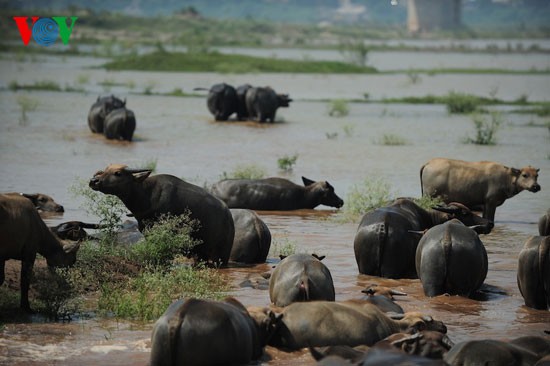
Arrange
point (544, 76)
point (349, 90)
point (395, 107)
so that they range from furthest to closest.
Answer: point (544, 76) → point (349, 90) → point (395, 107)

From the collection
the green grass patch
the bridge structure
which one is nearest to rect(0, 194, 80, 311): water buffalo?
the green grass patch

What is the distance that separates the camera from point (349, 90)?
1903 inches

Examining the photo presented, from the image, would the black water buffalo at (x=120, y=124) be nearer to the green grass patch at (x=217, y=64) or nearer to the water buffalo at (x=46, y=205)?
the water buffalo at (x=46, y=205)

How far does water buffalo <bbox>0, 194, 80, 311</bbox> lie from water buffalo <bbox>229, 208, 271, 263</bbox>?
3.04m

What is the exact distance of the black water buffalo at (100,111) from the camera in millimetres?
28078

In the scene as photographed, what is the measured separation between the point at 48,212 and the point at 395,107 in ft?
81.2

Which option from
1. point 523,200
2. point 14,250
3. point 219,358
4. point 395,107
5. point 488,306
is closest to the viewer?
point 219,358

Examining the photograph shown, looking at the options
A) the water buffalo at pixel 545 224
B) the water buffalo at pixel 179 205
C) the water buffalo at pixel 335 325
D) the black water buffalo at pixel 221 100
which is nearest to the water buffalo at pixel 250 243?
the water buffalo at pixel 179 205

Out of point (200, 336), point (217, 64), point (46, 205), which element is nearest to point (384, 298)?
point (200, 336)

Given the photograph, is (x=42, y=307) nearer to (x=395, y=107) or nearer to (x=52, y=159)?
(x=52, y=159)

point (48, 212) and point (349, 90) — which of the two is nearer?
point (48, 212)

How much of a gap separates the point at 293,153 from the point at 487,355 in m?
18.2

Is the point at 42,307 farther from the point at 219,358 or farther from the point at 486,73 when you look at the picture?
the point at 486,73

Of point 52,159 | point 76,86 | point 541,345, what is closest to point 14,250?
point 541,345
